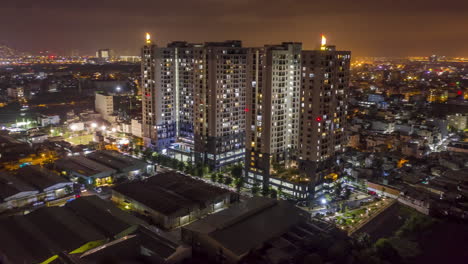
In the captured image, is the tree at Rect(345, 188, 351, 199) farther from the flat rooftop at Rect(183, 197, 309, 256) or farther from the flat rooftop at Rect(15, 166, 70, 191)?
the flat rooftop at Rect(15, 166, 70, 191)

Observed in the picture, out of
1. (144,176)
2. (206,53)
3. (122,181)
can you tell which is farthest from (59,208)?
(206,53)

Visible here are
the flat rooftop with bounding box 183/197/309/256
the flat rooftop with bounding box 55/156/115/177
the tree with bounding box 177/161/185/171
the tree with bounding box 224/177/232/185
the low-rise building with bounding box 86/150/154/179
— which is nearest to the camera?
the flat rooftop with bounding box 183/197/309/256

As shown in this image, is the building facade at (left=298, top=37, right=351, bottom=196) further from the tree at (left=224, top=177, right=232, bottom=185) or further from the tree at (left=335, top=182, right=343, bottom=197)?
the tree at (left=224, top=177, right=232, bottom=185)

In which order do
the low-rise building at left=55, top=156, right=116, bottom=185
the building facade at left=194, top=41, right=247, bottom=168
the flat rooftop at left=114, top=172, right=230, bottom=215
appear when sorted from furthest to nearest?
the building facade at left=194, top=41, right=247, bottom=168 → the low-rise building at left=55, top=156, right=116, bottom=185 → the flat rooftop at left=114, top=172, right=230, bottom=215

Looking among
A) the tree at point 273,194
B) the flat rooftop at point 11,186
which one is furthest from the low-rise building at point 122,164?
the tree at point 273,194

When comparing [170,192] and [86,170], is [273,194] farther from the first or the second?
[86,170]

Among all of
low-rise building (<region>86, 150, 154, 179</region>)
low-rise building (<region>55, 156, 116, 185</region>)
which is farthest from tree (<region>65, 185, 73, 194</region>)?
low-rise building (<region>86, 150, 154, 179</region>)

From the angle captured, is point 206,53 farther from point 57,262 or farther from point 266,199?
point 57,262

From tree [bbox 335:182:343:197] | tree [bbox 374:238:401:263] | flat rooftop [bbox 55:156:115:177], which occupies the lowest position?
tree [bbox 374:238:401:263]

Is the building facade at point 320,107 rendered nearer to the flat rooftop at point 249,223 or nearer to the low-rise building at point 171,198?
the flat rooftop at point 249,223

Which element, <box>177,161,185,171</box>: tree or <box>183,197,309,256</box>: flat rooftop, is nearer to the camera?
<box>183,197,309,256</box>: flat rooftop

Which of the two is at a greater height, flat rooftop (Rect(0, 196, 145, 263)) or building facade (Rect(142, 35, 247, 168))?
building facade (Rect(142, 35, 247, 168))

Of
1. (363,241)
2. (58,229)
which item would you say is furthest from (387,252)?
(58,229)
